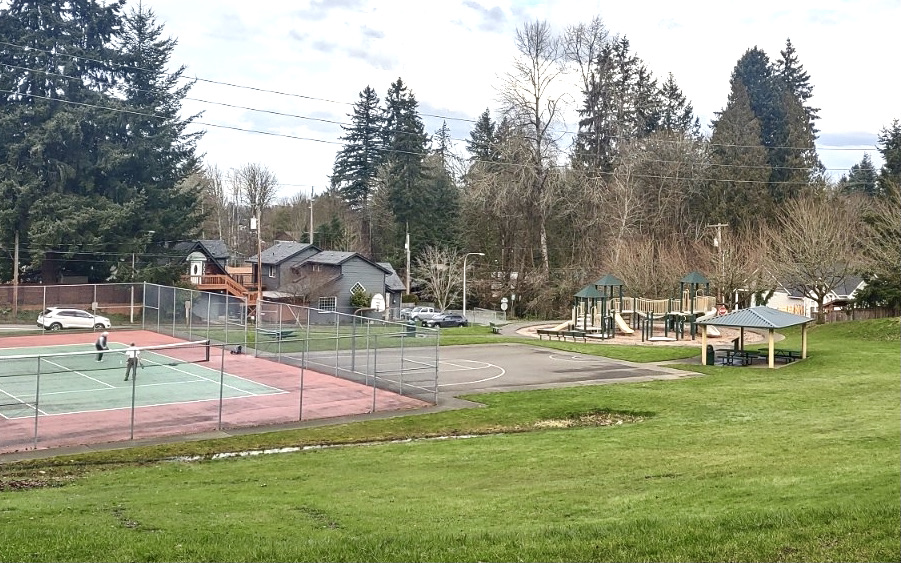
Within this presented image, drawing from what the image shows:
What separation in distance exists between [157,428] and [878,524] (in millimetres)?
18502

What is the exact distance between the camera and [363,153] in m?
102

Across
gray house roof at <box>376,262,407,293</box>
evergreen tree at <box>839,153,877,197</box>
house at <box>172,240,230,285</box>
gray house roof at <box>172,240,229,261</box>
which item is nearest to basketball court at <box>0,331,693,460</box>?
gray house roof at <box>172,240,229,261</box>

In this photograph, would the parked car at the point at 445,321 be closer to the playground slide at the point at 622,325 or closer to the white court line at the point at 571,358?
the playground slide at the point at 622,325

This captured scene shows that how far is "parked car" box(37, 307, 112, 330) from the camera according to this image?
47.8m

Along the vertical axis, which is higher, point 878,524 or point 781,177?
point 781,177

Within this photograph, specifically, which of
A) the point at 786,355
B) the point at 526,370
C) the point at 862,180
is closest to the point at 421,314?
the point at 526,370

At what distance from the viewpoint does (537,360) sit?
3838 cm

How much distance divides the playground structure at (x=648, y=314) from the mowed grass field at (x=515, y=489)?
23851 mm

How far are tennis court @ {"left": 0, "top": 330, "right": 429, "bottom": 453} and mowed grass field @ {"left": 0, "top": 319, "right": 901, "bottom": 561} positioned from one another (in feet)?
7.80

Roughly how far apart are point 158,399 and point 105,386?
3448mm

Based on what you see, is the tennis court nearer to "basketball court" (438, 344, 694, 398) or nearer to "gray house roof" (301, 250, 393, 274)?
"basketball court" (438, 344, 694, 398)

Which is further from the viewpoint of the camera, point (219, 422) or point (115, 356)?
point (115, 356)

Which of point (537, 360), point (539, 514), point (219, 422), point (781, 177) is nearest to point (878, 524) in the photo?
point (539, 514)

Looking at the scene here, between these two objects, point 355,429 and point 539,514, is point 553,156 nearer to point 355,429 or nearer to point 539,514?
point 355,429
